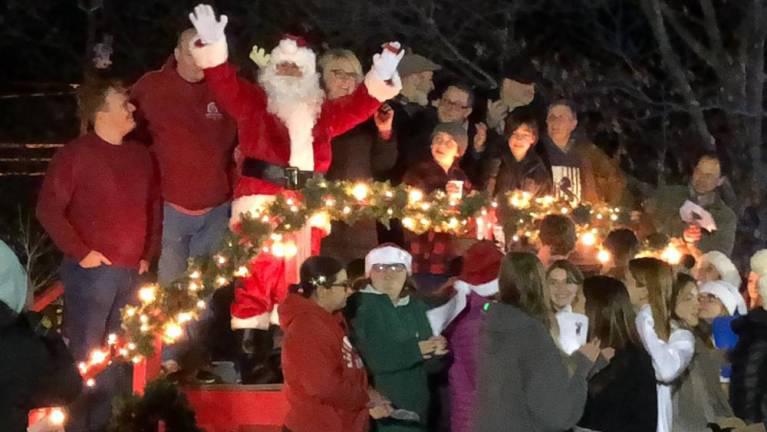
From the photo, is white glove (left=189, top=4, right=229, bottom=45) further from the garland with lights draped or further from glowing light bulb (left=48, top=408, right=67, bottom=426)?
glowing light bulb (left=48, top=408, right=67, bottom=426)

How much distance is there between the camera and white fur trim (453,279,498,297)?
7.31 meters

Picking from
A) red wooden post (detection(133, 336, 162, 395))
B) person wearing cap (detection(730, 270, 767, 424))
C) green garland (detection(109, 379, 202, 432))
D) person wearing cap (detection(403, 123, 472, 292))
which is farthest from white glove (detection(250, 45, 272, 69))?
person wearing cap (detection(730, 270, 767, 424))

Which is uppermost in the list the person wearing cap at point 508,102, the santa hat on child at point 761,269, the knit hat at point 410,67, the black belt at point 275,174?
the knit hat at point 410,67

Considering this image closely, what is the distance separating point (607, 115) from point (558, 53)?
1.44 metres

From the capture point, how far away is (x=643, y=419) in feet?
19.5

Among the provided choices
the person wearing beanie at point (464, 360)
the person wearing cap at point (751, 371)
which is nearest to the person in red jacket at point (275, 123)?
the person wearing beanie at point (464, 360)

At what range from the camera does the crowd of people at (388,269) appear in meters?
5.76

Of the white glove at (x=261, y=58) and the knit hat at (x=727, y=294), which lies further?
the white glove at (x=261, y=58)

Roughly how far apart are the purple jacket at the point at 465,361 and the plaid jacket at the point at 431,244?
2.87 meters

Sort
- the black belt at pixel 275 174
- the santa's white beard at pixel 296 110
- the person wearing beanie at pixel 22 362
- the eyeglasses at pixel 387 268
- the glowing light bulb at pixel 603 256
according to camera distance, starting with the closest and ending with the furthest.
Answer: the person wearing beanie at pixel 22 362 < the eyeglasses at pixel 387 268 < the black belt at pixel 275 174 < the santa's white beard at pixel 296 110 < the glowing light bulb at pixel 603 256

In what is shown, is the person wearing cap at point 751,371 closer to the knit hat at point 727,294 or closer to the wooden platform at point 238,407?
the knit hat at point 727,294

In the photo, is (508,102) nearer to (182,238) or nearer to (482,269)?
(482,269)

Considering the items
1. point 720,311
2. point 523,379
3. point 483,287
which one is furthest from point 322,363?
point 720,311

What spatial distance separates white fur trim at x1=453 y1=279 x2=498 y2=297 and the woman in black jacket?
1.82m
